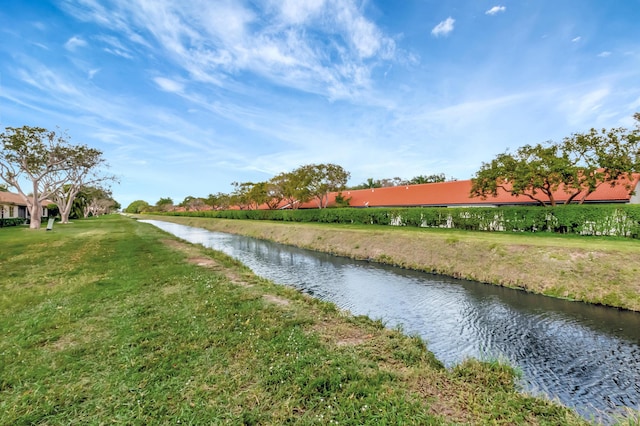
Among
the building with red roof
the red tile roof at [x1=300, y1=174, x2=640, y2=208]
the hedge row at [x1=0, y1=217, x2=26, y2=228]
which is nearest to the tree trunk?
the hedge row at [x1=0, y1=217, x2=26, y2=228]

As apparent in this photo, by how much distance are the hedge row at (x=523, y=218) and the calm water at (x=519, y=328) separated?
394 inches

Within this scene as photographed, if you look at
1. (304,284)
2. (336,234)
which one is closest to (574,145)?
(336,234)

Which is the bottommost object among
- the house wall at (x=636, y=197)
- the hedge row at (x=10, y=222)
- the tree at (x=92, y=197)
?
the hedge row at (x=10, y=222)

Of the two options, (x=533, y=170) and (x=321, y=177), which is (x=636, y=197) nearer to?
(x=533, y=170)

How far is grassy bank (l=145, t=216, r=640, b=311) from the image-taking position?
1011 centimetres

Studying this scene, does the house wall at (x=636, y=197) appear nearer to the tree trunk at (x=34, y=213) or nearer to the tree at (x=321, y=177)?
the tree at (x=321, y=177)

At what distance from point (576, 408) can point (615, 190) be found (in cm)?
3178

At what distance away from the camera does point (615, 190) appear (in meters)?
A: 26.7

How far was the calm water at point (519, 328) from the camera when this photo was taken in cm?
539

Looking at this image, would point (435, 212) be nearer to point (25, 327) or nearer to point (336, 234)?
point (336, 234)

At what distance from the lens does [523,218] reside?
20328 mm

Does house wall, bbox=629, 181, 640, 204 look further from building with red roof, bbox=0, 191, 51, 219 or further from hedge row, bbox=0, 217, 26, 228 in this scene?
building with red roof, bbox=0, 191, 51, 219

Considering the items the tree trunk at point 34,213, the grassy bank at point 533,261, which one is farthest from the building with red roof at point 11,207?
the grassy bank at point 533,261

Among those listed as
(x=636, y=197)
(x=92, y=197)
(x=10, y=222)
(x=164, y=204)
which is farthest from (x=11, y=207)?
(x=164, y=204)
